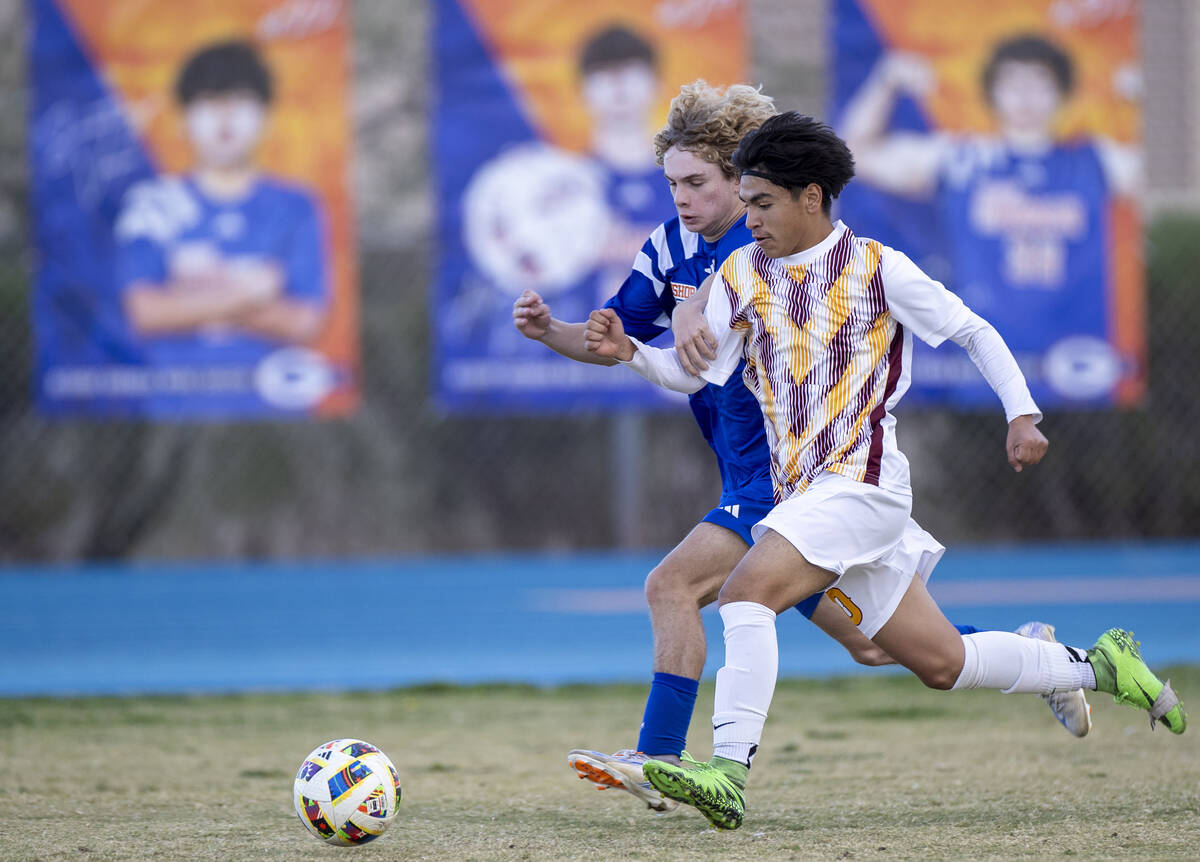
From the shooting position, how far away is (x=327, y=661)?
743cm

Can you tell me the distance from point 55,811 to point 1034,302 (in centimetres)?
756

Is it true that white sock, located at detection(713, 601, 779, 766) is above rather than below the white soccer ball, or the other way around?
below

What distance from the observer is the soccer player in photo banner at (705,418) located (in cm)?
378

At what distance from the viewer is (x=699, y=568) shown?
12.8 ft

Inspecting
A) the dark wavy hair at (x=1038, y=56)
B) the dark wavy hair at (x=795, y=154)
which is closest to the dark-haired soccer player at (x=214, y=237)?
the dark wavy hair at (x=1038, y=56)

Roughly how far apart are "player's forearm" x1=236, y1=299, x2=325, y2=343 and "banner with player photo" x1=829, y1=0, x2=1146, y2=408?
3.48m

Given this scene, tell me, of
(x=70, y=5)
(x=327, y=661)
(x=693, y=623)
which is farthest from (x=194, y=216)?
(x=693, y=623)

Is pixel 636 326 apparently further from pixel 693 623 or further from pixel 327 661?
pixel 327 661

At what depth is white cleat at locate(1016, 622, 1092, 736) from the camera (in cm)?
412

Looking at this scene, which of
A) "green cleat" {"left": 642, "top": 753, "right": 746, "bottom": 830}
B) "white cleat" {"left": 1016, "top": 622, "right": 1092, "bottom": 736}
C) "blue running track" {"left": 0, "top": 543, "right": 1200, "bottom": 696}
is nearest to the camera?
"green cleat" {"left": 642, "top": 753, "right": 746, "bottom": 830}

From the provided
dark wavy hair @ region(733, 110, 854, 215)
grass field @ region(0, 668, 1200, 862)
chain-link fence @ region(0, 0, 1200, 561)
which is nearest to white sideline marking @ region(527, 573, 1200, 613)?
chain-link fence @ region(0, 0, 1200, 561)

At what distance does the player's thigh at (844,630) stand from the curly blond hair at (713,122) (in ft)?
3.78

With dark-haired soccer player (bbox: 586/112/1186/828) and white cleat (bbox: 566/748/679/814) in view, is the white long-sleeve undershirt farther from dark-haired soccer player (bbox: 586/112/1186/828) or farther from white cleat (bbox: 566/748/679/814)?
white cleat (bbox: 566/748/679/814)

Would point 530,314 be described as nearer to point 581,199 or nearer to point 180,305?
point 581,199
